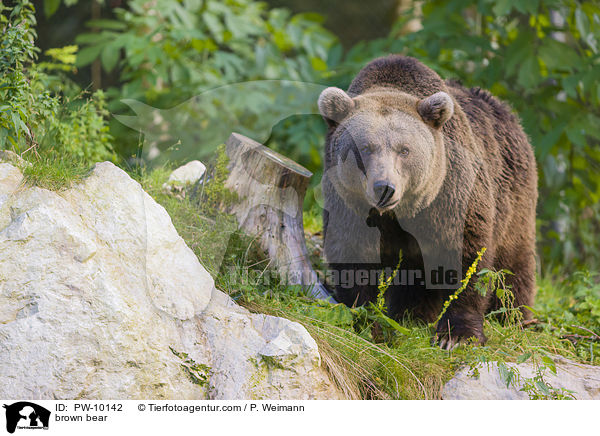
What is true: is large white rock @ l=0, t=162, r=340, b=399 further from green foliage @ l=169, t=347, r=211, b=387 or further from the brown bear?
the brown bear

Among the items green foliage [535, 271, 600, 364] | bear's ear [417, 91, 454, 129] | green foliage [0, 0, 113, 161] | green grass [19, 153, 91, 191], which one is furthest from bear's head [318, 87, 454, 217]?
green foliage [0, 0, 113, 161]

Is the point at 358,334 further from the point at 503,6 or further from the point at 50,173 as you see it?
the point at 503,6

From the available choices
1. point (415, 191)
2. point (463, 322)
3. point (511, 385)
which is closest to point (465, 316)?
point (463, 322)

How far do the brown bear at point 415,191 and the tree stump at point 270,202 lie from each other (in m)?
0.21

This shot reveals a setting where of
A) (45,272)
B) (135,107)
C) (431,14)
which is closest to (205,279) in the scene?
(45,272)

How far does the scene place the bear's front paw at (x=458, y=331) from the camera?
12.3 ft

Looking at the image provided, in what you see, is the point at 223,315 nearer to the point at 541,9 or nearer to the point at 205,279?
the point at 205,279

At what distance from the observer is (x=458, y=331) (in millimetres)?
3791

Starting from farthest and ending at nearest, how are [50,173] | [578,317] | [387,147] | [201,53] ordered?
[201,53]
[578,317]
[387,147]
[50,173]

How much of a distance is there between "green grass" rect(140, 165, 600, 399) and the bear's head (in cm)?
68

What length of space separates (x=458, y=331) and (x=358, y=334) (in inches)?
24.2

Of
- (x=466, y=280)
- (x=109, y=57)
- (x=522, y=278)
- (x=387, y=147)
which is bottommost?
(x=522, y=278)

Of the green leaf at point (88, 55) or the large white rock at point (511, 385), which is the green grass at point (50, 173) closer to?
the large white rock at point (511, 385)
